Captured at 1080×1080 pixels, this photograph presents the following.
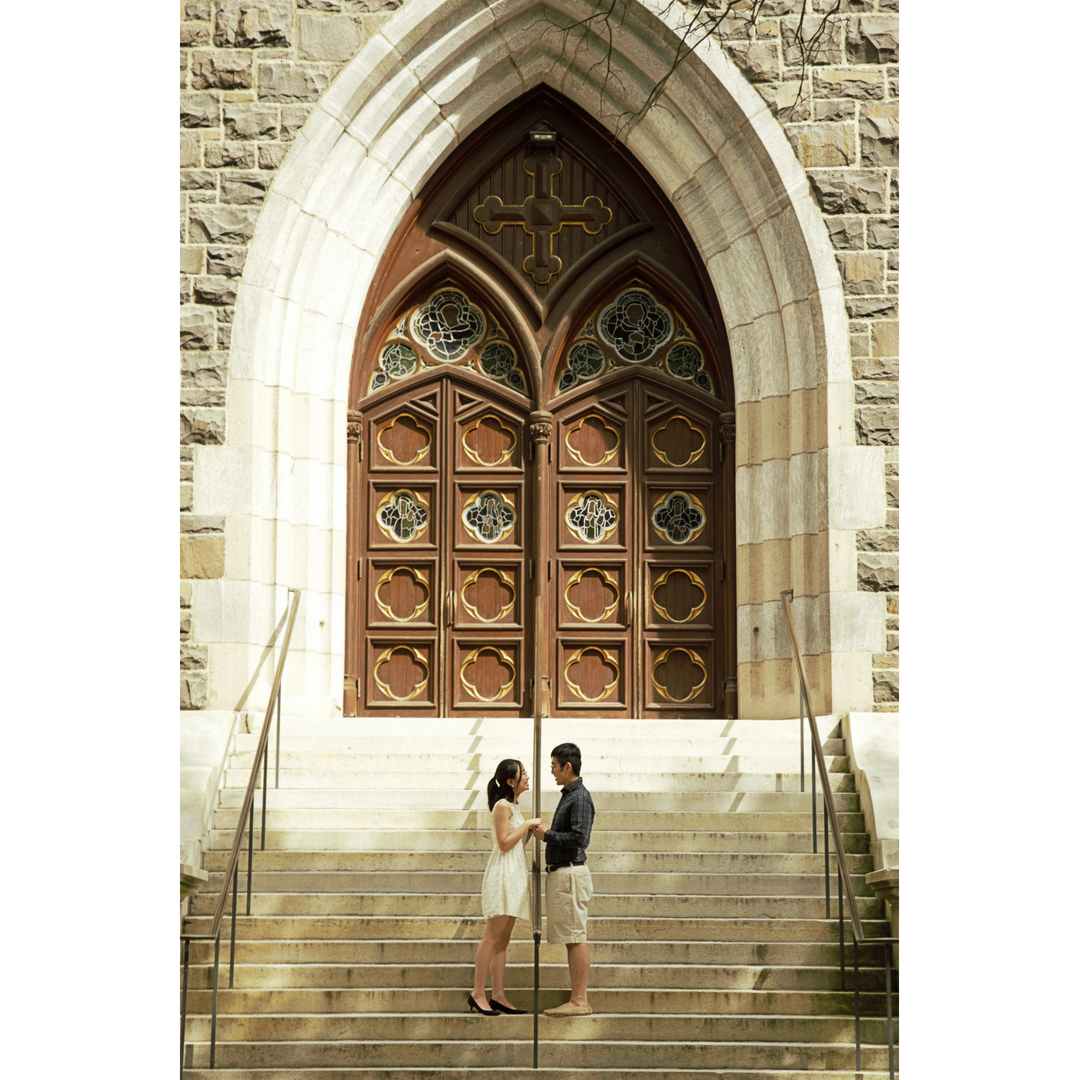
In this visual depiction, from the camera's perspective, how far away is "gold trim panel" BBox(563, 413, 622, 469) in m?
10.7

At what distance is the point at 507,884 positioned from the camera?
652 cm

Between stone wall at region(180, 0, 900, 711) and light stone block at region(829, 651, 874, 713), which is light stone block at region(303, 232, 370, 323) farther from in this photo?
light stone block at region(829, 651, 874, 713)

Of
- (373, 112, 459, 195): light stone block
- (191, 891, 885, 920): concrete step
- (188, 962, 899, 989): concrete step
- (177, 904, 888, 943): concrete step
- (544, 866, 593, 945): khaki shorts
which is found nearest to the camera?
(544, 866, 593, 945): khaki shorts

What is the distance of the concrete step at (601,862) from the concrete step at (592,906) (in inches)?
9.5

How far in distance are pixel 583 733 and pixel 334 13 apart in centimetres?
534

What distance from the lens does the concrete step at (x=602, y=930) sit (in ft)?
23.4

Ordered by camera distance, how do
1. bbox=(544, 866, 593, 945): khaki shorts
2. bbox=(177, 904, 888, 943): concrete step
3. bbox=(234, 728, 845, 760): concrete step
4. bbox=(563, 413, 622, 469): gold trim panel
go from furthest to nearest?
1. bbox=(563, 413, 622, 469): gold trim panel
2. bbox=(234, 728, 845, 760): concrete step
3. bbox=(177, 904, 888, 943): concrete step
4. bbox=(544, 866, 593, 945): khaki shorts

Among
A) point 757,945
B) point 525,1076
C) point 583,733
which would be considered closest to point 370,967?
point 525,1076

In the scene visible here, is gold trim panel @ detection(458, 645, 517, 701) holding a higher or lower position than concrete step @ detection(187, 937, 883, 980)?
higher

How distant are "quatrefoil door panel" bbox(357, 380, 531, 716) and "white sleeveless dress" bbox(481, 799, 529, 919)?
3814mm

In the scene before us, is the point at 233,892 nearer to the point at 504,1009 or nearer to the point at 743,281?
the point at 504,1009

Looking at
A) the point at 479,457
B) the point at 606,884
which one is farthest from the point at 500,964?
the point at 479,457

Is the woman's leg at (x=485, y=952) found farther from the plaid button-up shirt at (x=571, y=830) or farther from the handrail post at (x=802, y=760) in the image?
the handrail post at (x=802, y=760)

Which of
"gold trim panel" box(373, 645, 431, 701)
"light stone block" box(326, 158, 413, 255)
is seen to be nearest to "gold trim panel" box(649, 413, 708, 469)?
"gold trim panel" box(373, 645, 431, 701)
